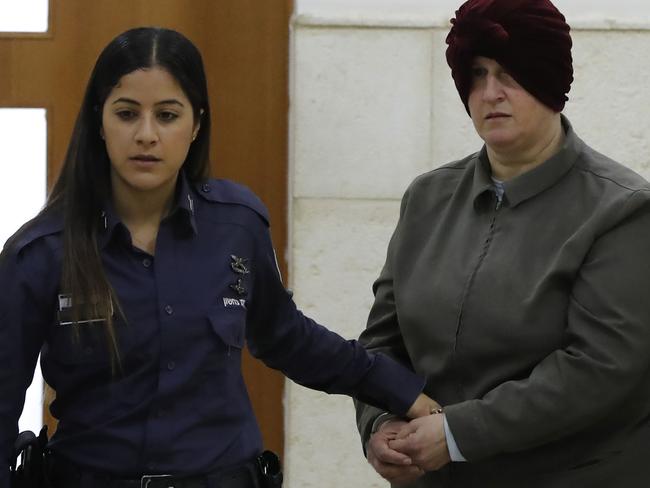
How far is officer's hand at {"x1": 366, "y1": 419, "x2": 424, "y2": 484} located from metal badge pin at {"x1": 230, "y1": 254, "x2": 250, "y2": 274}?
45 cm

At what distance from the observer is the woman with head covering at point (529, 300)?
2428 mm

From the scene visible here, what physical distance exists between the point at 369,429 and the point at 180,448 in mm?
515

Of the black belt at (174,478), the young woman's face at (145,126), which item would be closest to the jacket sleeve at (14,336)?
the black belt at (174,478)

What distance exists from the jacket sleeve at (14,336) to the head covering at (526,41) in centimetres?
90

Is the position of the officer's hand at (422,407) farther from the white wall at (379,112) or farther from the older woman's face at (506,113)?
the white wall at (379,112)

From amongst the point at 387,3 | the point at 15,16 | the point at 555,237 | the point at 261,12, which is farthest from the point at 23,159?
the point at 555,237

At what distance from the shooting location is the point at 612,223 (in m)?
2.43

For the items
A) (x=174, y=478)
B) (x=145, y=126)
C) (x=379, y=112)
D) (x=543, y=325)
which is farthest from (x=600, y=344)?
(x=379, y=112)

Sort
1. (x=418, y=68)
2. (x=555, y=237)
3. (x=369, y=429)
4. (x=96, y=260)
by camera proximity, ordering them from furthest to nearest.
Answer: (x=418, y=68) < (x=369, y=429) < (x=555, y=237) < (x=96, y=260)

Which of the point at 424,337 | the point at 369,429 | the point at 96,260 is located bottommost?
the point at 369,429

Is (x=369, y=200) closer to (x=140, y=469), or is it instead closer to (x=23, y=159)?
(x=23, y=159)

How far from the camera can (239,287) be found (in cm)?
247

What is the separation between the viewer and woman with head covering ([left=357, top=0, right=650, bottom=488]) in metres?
2.43

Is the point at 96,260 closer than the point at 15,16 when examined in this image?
Yes
